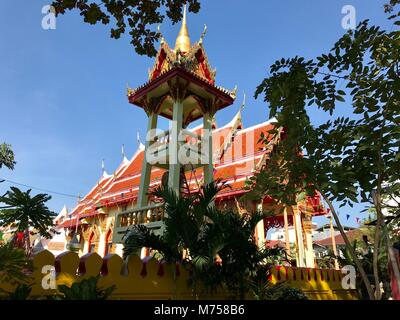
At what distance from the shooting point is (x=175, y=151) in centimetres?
966

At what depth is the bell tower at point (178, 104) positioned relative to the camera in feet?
32.7

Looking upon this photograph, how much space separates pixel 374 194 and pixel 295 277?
12.6 ft

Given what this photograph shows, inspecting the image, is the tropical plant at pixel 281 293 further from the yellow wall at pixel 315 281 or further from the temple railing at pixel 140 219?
the temple railing at pixel 140 219

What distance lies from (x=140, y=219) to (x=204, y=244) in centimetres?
438

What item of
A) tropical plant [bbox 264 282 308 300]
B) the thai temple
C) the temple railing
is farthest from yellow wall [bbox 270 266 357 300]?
the temple railing

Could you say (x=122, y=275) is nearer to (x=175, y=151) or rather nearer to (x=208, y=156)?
(x=175, y=151)

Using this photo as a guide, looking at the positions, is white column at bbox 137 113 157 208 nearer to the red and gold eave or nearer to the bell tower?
the bell tower

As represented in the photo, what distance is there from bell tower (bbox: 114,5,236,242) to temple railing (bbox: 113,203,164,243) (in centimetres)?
16

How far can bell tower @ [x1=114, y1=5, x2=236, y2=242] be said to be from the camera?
9.98 m

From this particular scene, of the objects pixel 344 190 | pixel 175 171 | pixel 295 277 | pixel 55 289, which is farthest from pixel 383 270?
pixel 55 289

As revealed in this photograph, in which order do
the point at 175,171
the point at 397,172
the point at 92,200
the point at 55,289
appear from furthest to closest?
the point at 92,200, the point at 175,171, the point at 397,172, the point at 55,289

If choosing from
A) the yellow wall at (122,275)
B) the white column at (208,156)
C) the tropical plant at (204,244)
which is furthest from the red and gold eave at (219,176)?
the yellow wall at (122,275)

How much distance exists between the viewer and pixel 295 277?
7.53m
